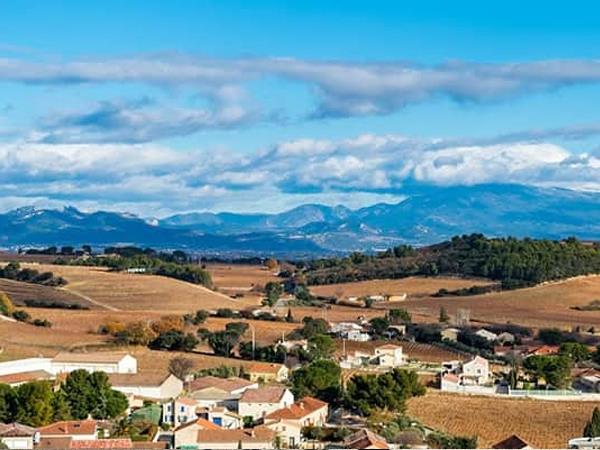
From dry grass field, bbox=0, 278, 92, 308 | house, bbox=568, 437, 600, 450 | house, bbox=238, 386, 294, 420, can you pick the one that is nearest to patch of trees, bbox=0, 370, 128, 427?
house, bbox=238, 386, 294, 420

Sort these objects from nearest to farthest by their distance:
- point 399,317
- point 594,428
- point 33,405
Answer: point 33,405
point 594,428
point 399,317

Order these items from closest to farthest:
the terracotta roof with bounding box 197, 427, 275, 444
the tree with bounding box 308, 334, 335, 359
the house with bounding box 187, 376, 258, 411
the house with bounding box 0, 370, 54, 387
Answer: the terracotta roof with bounding box 197, 427, 275, 444 < the house with bounding box 187, 376, 258, 411 < the house with bounding box 0, 370, 54, 387 < the tree with bounding box 308, 334, 335, 359

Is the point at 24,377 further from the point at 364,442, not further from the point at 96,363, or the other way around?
the point at 364,442

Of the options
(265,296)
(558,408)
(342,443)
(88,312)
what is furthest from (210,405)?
(265,296)

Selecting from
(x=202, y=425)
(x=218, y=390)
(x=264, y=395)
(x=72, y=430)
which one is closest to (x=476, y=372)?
(x=218, y=390)

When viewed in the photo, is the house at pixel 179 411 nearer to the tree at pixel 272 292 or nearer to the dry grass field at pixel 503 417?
the dry grass field at pixel 503 417

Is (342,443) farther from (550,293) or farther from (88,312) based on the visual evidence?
(550,293)

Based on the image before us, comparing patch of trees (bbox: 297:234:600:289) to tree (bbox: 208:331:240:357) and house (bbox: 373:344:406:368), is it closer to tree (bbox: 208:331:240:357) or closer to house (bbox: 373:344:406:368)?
house (bbox: 373:344:406:368)

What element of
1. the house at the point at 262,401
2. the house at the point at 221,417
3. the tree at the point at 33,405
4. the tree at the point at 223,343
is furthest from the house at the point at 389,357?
the tree at the point at 33,405
